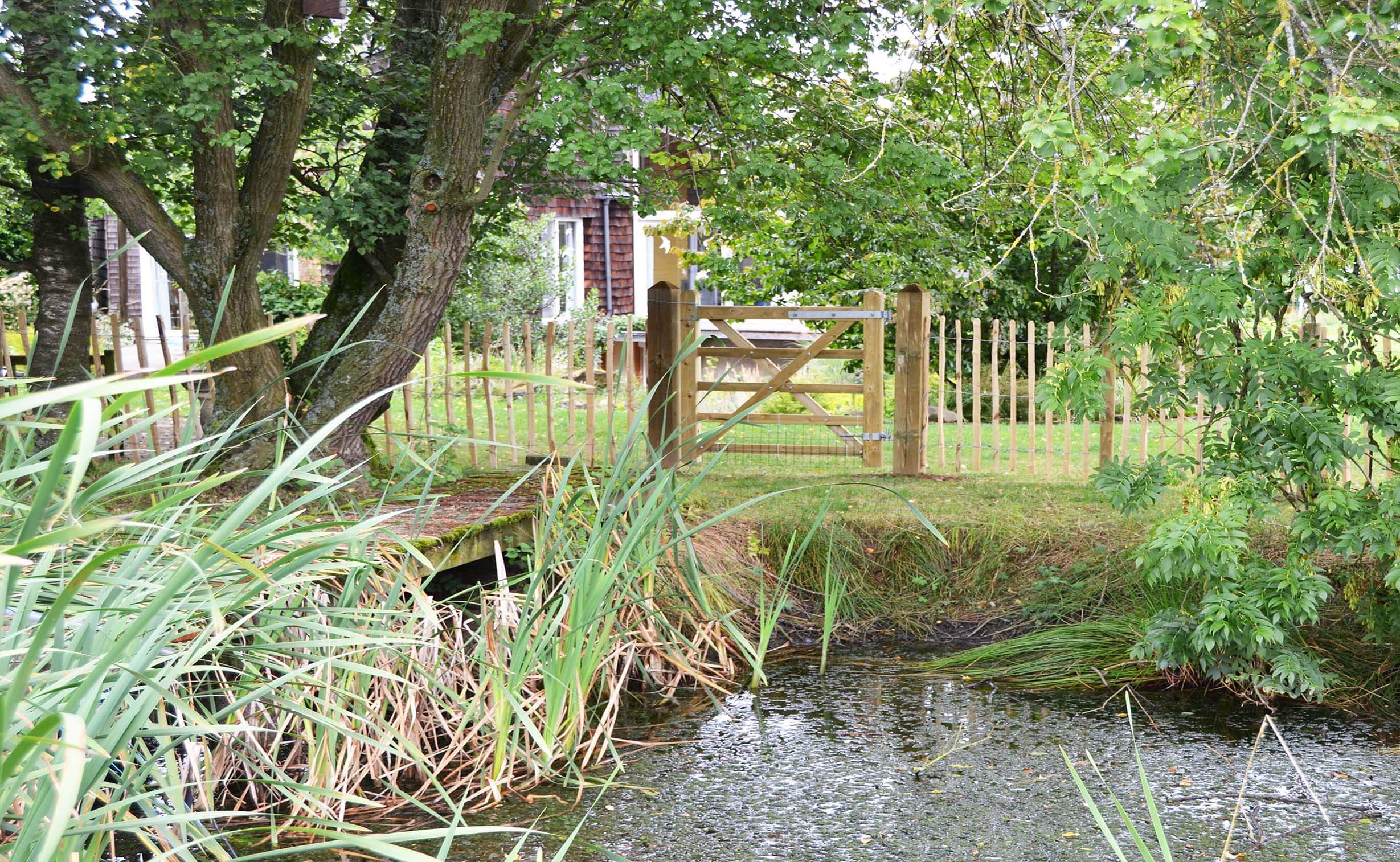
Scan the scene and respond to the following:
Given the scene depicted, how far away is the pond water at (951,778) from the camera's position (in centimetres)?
391

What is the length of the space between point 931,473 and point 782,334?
5.99m

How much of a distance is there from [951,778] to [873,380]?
474 cm

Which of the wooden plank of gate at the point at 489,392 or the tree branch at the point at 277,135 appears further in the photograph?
the wooden plank of gate at the point at 489,392

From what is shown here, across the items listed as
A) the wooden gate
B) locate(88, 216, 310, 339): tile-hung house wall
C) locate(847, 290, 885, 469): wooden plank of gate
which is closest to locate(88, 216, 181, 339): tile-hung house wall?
locate(88, 216, 310, 339): tile-hung house wall

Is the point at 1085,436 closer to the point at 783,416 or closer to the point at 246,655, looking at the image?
the point at 783,416

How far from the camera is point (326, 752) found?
3.95 meters

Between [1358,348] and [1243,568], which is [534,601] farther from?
[1358,348]

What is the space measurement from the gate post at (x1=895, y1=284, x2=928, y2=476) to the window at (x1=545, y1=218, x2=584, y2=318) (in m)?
9.95

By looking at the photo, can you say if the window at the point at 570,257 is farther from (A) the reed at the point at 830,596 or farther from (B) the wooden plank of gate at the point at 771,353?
(A) the reed at the point at 830,596

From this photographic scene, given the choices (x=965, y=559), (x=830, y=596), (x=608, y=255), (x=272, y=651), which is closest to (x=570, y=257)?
(x=608, y=255)

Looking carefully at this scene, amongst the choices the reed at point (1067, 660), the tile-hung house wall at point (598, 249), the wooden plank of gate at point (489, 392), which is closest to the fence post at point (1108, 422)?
the reed at point (1067, 660)

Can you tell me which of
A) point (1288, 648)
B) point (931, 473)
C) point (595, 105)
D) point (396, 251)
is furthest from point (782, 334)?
point (1288, 648)

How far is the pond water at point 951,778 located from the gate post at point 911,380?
331 centimetres

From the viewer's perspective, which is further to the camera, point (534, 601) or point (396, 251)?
point (396, 251)
